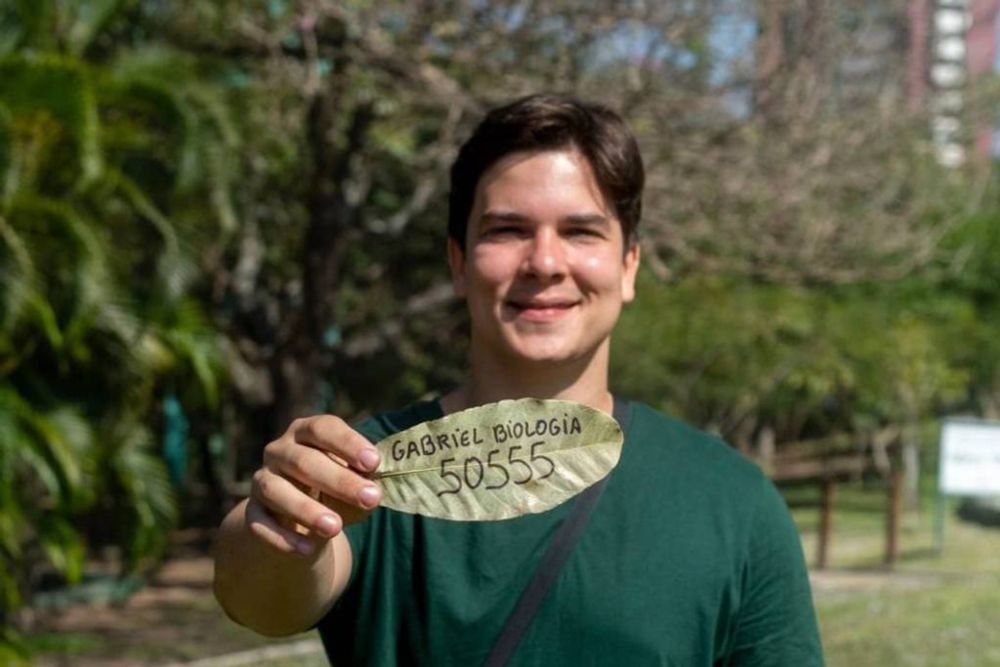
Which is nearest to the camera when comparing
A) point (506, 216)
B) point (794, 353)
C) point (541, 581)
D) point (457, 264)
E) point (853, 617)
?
point (541, 581)

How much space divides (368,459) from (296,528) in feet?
0.47

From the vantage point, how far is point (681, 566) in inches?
78.5

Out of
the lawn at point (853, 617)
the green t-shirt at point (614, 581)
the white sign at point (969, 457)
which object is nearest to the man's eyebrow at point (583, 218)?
the green t-shirt at point (614, 581)

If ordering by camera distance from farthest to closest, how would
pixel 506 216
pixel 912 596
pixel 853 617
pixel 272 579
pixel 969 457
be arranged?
pixel 969 457
pixel 912 596
pixel 853 617
pixel 506 216
pixel 272 579

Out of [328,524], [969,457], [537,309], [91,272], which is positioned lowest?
[969,457]

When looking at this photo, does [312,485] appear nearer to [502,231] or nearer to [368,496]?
[368,496]

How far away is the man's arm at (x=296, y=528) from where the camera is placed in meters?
1.62

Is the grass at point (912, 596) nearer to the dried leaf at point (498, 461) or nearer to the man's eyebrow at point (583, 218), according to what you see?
the man's eyebrow at point (583, 218)

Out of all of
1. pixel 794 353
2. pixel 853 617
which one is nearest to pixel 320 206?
pixel 853 617

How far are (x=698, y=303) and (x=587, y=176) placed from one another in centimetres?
1390

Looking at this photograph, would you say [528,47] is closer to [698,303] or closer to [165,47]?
[165,47]

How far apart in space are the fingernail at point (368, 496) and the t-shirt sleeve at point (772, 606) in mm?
661

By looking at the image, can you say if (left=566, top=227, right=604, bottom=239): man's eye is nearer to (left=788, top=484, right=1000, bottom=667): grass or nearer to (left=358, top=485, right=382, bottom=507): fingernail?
(left=358, top=485, right=382, bottom=507): fingernail

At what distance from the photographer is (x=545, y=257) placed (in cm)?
203
